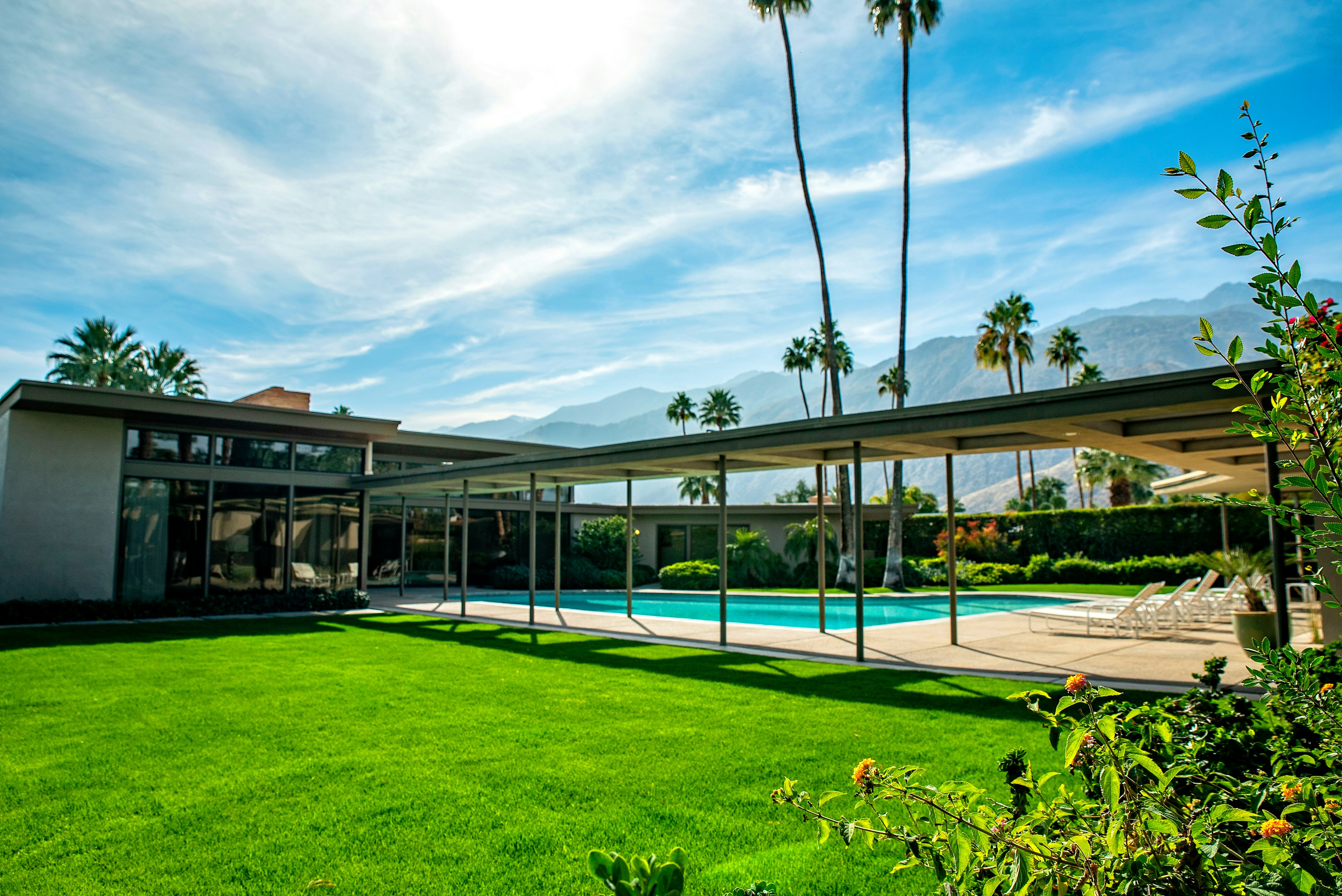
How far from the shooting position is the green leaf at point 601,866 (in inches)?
67.6

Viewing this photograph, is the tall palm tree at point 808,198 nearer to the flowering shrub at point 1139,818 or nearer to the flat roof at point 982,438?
the flat roof at point 982,438

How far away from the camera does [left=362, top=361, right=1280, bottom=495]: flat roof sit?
7.84 m

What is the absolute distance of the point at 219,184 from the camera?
56.2 feet

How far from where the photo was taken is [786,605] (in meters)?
21.2

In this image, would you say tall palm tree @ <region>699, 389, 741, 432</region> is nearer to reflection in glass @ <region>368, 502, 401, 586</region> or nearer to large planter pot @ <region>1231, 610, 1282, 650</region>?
reflection in glass @ <region>368, 502, 401, 586</region>

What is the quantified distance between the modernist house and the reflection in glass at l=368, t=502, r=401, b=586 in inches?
44.9

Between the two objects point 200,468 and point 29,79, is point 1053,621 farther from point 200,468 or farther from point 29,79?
point 29,79

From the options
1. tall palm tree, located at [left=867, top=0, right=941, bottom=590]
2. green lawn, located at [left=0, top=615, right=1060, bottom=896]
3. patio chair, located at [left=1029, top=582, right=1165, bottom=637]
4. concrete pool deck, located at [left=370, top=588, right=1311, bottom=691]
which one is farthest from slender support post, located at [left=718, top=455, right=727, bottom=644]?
tall palm tree, located at [left=867, top=0, right=941, bottom=590]

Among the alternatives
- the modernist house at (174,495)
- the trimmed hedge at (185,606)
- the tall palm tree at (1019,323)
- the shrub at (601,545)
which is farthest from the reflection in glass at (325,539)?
the tall palm tree at (1019,323)

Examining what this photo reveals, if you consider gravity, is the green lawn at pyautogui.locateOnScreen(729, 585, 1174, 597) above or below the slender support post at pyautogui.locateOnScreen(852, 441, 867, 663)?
below

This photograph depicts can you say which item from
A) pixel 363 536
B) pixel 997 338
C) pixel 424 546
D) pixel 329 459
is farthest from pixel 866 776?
pixel 997 338

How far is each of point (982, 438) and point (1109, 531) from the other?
21.2 meters

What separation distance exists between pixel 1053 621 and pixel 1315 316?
603 inches

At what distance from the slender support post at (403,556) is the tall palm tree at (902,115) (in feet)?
48.4
